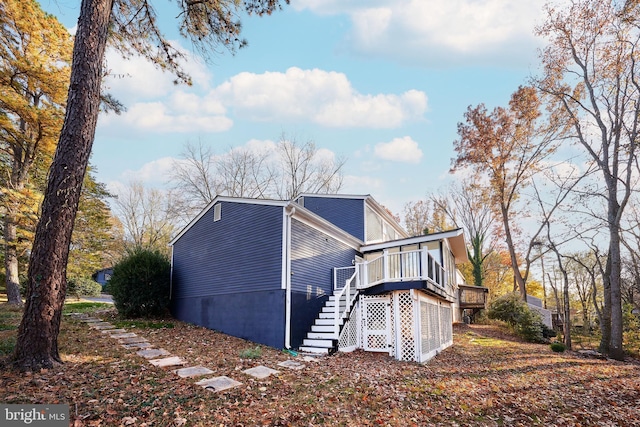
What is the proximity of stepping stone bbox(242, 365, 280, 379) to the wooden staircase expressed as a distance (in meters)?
2.48

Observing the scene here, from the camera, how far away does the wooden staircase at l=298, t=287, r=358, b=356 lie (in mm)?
9312

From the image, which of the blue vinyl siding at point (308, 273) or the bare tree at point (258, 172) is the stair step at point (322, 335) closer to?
the blue vinyl siding at point (308, 273)

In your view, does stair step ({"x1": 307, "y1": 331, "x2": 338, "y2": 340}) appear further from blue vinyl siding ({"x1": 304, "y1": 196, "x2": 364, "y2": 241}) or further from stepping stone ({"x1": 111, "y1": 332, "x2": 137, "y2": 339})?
blue vinyl siding ({"x1": 304, "y1": 196, "x2": 364, "y2": 241})

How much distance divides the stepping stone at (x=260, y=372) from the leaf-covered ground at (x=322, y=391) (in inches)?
7.3

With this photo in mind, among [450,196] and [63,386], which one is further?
[450,196]

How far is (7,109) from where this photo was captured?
40.0 ft

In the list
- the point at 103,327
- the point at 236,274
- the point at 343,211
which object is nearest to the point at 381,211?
the point at 343,211

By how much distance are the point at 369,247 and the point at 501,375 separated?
672 cm

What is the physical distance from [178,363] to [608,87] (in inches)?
692

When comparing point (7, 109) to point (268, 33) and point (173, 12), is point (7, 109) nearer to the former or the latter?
point (173, 12)

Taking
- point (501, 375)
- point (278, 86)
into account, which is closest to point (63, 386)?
point (501, 375)

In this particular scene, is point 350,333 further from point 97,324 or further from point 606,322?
point 606,322

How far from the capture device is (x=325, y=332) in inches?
387

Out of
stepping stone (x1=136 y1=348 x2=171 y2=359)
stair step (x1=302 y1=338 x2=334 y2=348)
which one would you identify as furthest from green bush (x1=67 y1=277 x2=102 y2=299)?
stair step (x1=302 y1=338 x2=334 y2=348)
